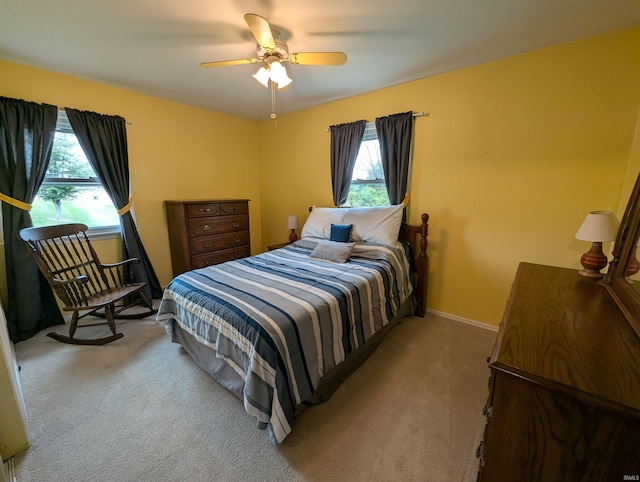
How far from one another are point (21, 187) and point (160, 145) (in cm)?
130

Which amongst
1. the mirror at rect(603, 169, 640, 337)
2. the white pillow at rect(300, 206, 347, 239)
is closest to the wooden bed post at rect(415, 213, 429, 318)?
the white pillow at rect(300, 206, 347, 239)

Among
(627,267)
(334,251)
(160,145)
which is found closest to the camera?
(627,267)

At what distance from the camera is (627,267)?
3.75ft

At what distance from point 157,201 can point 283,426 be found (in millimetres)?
2966

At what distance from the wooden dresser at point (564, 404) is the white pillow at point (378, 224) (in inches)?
67.9

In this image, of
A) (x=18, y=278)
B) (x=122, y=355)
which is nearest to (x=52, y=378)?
(x=122, y=355)

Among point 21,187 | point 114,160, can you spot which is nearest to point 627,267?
point 114,160

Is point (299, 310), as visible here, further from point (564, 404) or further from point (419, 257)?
point (419, 257)

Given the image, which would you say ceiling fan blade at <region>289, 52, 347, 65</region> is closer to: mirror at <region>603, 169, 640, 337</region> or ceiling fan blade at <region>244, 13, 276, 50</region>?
ceiling fan blade at <region>244, 13, 276, 50</region>

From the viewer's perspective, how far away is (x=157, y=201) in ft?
10.3

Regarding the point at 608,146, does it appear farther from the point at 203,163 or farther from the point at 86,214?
the point at 86,214

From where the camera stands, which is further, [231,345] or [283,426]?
[231,345]

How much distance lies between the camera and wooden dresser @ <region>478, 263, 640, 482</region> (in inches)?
22.8

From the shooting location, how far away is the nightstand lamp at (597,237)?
139 centimetres
